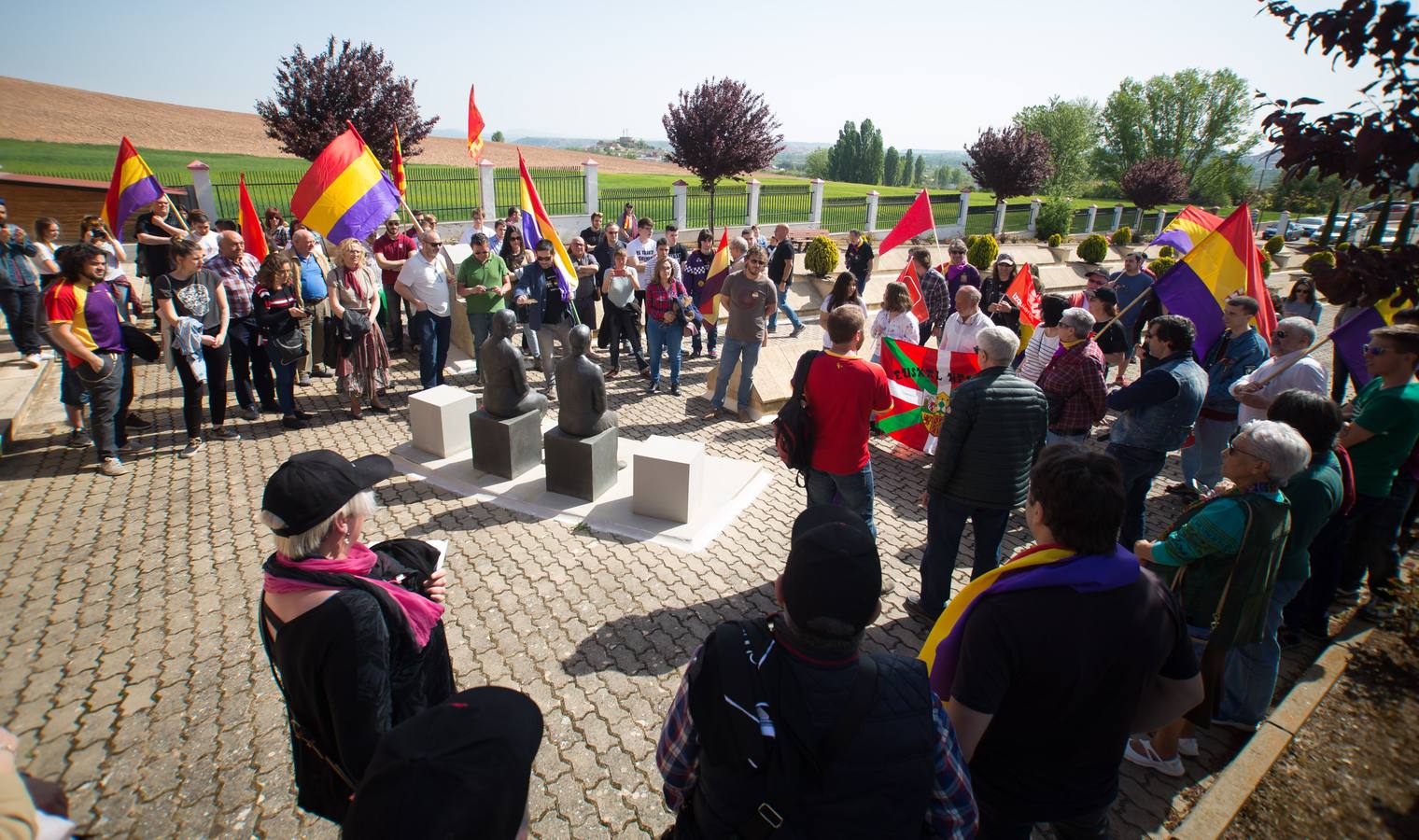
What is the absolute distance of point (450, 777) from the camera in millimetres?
1167

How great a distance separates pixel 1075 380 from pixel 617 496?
12.4 feet

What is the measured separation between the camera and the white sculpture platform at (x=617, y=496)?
554 cm

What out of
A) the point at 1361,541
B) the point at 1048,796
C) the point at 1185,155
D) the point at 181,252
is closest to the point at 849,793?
the point at 1048,796

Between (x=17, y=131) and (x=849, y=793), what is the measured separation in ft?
185

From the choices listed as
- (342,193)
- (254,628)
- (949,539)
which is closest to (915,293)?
(949,539)

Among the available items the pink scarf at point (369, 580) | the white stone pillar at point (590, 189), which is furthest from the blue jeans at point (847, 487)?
the white stone pillar at point (590, 189)

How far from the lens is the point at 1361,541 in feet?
15.1

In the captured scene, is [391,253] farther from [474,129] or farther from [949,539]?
[949,539]

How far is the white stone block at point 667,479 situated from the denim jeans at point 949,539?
1984 millimetres

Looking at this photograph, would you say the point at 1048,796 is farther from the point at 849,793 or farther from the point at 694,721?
the point at 694,721

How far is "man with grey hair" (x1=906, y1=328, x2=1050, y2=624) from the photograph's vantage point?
12.5ft

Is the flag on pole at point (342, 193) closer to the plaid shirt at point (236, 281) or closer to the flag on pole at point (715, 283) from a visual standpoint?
the plaid shirt at point (236, 281)

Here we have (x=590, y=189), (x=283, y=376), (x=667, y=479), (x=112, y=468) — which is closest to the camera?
(x=667, y=479)

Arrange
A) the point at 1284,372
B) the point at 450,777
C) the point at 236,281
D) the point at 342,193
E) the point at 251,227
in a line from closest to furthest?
1. the point at 450,777
2. the point at 1284,372
3. the point at 236,281
4. the point at 342,193
5. the point at 251,227
